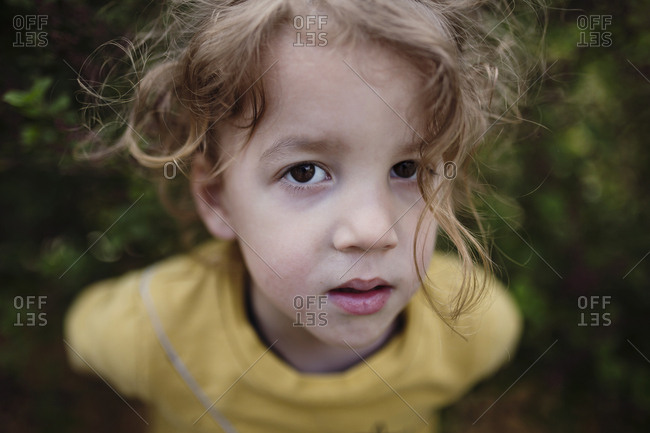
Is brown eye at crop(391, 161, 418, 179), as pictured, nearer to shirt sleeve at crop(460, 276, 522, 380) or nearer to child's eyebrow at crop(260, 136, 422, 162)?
child's eyebrow at crop(260, 136, 422, 162)

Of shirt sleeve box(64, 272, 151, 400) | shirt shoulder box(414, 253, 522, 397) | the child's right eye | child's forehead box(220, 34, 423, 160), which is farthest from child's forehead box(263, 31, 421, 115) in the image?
shirt sleeve box(64, 272, 151, 400)

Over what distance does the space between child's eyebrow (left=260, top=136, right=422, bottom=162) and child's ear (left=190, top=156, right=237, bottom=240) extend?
29 centimetres

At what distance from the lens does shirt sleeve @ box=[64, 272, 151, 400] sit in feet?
6.30

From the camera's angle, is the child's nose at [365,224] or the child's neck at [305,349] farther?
the child's neck at [305,349]

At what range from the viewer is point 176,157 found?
1520 mm

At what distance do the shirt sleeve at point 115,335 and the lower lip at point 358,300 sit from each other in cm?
79

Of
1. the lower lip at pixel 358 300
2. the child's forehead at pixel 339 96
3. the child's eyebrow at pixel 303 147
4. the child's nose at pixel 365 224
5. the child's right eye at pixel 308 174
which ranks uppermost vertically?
the child's forehead at pixel 339 96

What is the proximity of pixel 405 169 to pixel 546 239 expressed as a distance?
117 centimetres

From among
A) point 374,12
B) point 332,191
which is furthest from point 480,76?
point 332,191

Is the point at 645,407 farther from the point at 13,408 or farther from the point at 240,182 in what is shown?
the point at 13,408

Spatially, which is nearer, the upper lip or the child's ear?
the upper lip

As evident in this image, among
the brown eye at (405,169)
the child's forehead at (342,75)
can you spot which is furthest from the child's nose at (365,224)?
the child's forehead at (342,75)

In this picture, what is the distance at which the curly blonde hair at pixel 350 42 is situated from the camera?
1280mm

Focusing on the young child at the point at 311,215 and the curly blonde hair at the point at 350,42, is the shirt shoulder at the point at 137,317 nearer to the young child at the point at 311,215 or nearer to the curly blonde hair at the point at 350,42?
the young child at the point at 311,215
